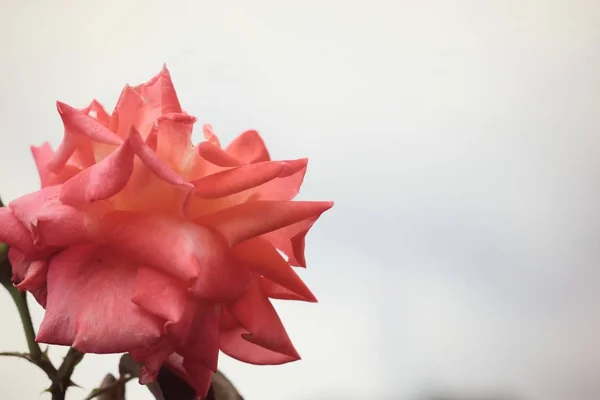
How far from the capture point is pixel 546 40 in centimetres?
94

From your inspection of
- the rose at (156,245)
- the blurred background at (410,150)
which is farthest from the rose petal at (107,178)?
the blurred background at (410,150)

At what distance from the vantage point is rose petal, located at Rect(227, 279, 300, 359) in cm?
22

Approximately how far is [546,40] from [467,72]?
14 cm

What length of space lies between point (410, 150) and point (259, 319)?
0.73 m

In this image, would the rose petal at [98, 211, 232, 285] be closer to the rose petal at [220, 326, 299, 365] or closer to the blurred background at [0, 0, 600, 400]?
the rose petal at [220, 326, 299, 365]

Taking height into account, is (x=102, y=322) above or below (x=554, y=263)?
below

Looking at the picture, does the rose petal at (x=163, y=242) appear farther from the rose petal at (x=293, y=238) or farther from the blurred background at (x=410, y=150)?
the blurred background at (x=410, y=150)

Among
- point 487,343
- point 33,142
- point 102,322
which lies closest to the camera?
point 102,322

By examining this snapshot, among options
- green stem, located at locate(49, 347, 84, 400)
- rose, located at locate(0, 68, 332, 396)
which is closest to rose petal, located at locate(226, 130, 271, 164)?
rose, located at locate(0, 68, 332, 396)

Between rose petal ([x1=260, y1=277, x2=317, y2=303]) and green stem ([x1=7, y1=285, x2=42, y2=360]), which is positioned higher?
rose petal ([x1=260, y1=277, x2=317, y2=303])

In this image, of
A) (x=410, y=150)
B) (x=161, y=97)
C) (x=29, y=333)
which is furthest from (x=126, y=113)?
(x=410, y=150)

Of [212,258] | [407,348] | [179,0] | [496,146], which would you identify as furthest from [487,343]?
[212,258]

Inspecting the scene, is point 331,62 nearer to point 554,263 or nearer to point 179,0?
point 179,0

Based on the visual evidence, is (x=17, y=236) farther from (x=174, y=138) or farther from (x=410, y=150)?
(x=410, y=150)
